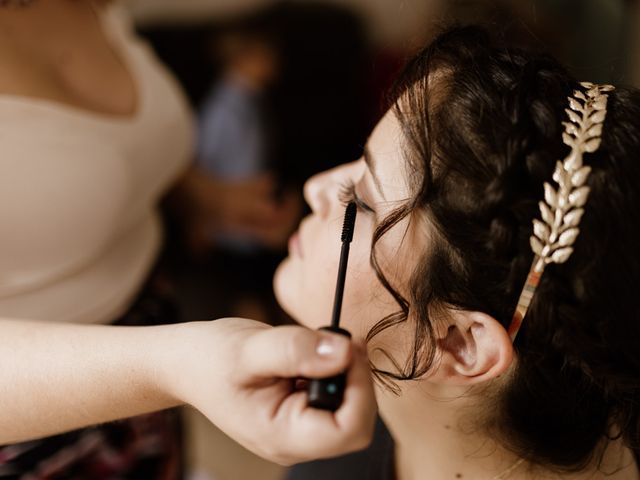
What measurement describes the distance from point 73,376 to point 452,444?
0.44 meters

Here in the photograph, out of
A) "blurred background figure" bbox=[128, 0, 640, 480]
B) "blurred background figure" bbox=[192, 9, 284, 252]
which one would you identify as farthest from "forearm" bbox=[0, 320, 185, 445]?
"blurred background figure" bbox=[192, 9, 284, 252]

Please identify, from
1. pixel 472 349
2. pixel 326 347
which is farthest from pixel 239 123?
pixel 326 347

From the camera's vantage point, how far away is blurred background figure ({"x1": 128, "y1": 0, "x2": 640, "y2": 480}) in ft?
6.81

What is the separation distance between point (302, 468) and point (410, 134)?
23.6 inches

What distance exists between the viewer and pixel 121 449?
0.97 metres

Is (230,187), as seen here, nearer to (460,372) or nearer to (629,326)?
(460,372)

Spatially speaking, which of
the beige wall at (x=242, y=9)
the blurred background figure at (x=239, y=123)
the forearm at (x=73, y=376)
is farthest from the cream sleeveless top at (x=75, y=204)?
the beige wall at (x=242, y=9)

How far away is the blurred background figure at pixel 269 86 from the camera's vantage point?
207 cm

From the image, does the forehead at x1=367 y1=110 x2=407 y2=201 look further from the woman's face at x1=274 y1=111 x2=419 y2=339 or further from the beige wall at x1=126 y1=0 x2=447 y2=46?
the beige wall at x1=126 y1=0 x2=447 y2=46

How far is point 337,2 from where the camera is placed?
2.44m

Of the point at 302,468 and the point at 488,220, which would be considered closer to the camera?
the point at 488,220

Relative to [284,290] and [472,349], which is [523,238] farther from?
[284,290]

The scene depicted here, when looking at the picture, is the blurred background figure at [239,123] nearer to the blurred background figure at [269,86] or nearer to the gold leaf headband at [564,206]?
the blurred background figure at [269,86]

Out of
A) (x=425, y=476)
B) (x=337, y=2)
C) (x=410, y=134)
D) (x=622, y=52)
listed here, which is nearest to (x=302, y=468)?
(x=425, y=476)
